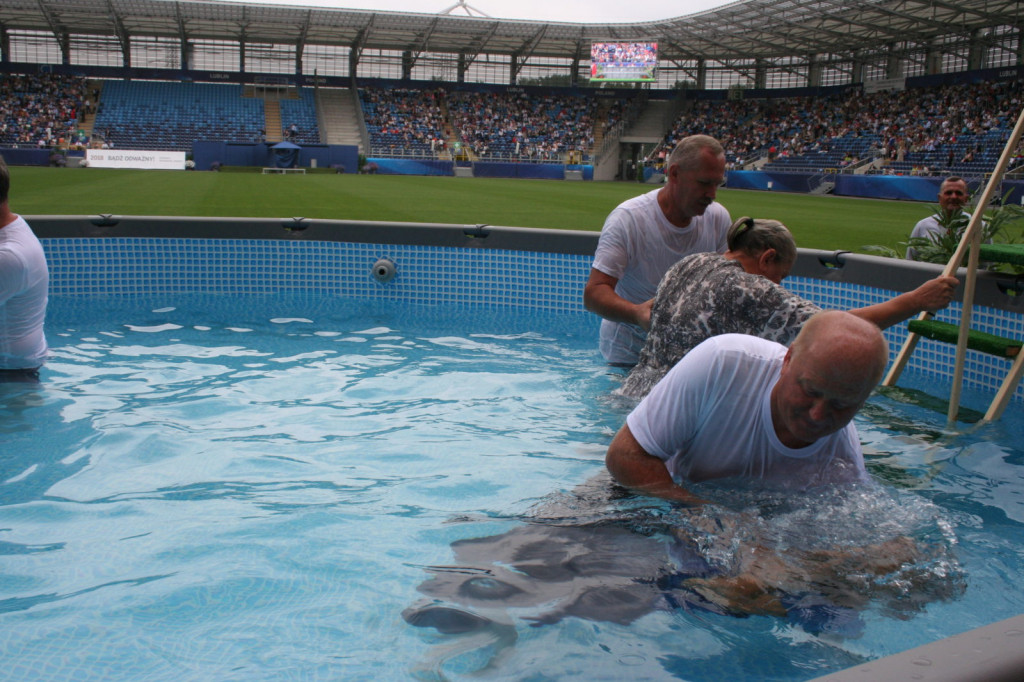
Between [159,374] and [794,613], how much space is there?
15.2 ft

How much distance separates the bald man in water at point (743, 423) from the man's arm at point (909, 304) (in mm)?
947

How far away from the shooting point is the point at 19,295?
4.35 meters

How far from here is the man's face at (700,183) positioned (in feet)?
12.6

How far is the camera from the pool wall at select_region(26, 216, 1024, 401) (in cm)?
846

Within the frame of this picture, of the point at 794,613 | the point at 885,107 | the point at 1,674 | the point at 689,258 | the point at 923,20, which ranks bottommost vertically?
the point at 1,674

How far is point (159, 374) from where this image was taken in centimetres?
571

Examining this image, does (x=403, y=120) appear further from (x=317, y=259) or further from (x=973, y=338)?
(x=973, y=338)

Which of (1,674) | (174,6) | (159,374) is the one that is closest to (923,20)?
(174,6)

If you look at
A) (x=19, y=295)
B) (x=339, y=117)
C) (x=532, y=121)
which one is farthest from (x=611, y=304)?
(x=532, y=121)

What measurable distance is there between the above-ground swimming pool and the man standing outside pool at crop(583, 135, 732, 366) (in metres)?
0.49

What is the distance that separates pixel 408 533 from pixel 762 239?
5.99 ft

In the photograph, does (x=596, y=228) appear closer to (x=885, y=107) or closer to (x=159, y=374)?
(x=159, y=374)

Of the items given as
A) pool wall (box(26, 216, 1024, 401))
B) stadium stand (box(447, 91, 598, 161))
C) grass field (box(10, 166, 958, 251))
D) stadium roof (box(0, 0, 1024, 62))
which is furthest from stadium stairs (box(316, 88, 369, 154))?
pool wall (box(26, 216, 1024, 401))

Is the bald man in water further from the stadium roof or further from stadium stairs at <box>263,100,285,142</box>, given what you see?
stadium stairs at <box>263,100,285,142</box>
